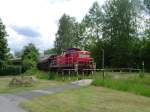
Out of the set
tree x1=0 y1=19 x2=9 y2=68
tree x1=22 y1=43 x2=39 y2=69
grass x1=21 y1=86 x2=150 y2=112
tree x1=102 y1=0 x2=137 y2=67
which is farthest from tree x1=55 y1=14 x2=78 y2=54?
grass x1=21 y1=86 x2=150 y2=112

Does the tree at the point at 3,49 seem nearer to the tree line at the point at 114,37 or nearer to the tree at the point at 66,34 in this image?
the tree line at the point at 114,37

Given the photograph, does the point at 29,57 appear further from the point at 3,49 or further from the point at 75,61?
the point at 75,61

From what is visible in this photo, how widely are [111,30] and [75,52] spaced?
36.9 meters

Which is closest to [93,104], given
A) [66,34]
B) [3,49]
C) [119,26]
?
[3,49]

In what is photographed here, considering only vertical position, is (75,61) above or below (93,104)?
above

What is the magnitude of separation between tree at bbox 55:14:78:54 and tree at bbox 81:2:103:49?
377 centimetres

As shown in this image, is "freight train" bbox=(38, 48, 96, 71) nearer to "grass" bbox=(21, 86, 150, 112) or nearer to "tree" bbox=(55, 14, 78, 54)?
"grass" bbox=(21, 86, 150, 112)

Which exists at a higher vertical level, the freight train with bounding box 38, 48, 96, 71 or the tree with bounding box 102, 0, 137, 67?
the tree with bounding box 102, 0, 137, 67

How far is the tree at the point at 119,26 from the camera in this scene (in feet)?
241

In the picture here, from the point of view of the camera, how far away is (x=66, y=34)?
3893 inches

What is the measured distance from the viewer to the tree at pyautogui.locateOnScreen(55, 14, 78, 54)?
9850 cm

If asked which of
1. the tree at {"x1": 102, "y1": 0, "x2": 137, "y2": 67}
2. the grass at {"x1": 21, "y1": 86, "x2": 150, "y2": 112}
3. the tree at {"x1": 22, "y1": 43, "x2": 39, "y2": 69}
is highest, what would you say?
the tree at {"x1": 102, "y1": 0, "x2": 137, "y2": 67}

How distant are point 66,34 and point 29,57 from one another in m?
22.7

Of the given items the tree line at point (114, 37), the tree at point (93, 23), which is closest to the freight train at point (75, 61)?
the tree line at point (114, 37)
